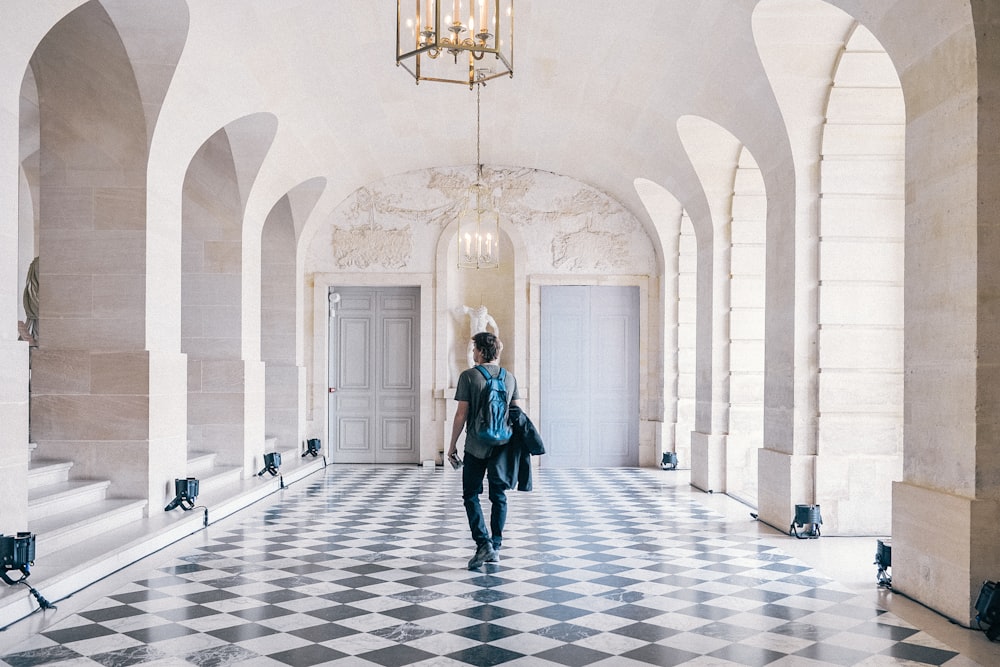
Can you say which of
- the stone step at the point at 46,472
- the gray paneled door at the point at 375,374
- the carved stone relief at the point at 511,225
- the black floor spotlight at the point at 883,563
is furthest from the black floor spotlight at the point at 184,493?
the carved stone relief at the point at 511,225

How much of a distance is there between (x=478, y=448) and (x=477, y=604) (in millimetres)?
1207

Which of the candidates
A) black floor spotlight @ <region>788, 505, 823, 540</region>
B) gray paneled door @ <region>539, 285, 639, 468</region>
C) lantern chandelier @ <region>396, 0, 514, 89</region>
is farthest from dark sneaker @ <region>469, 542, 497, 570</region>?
gray paneled door @ <region>539, 285, 639, 468</region>

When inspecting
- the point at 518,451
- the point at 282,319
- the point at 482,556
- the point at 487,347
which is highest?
the point at 282,319

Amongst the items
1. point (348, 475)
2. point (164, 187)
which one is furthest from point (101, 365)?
point (348, 475)

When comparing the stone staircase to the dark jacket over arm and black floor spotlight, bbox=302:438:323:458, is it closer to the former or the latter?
the dark jacket over arm

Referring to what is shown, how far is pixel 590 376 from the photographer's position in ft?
48.9

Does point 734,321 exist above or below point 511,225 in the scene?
below

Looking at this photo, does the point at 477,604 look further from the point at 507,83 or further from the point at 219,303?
the point at 219,303

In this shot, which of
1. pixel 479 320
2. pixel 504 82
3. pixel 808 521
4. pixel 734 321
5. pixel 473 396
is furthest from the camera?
pixel 479 320

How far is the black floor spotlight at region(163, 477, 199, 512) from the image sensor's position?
8.22m

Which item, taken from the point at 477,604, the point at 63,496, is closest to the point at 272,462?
the point at 63,496

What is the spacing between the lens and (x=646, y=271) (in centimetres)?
1488

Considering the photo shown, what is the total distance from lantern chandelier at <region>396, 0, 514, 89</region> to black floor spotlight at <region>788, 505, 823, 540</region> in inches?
172

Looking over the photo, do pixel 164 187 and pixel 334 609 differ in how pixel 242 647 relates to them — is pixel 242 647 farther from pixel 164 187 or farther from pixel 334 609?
pixel 164 187
